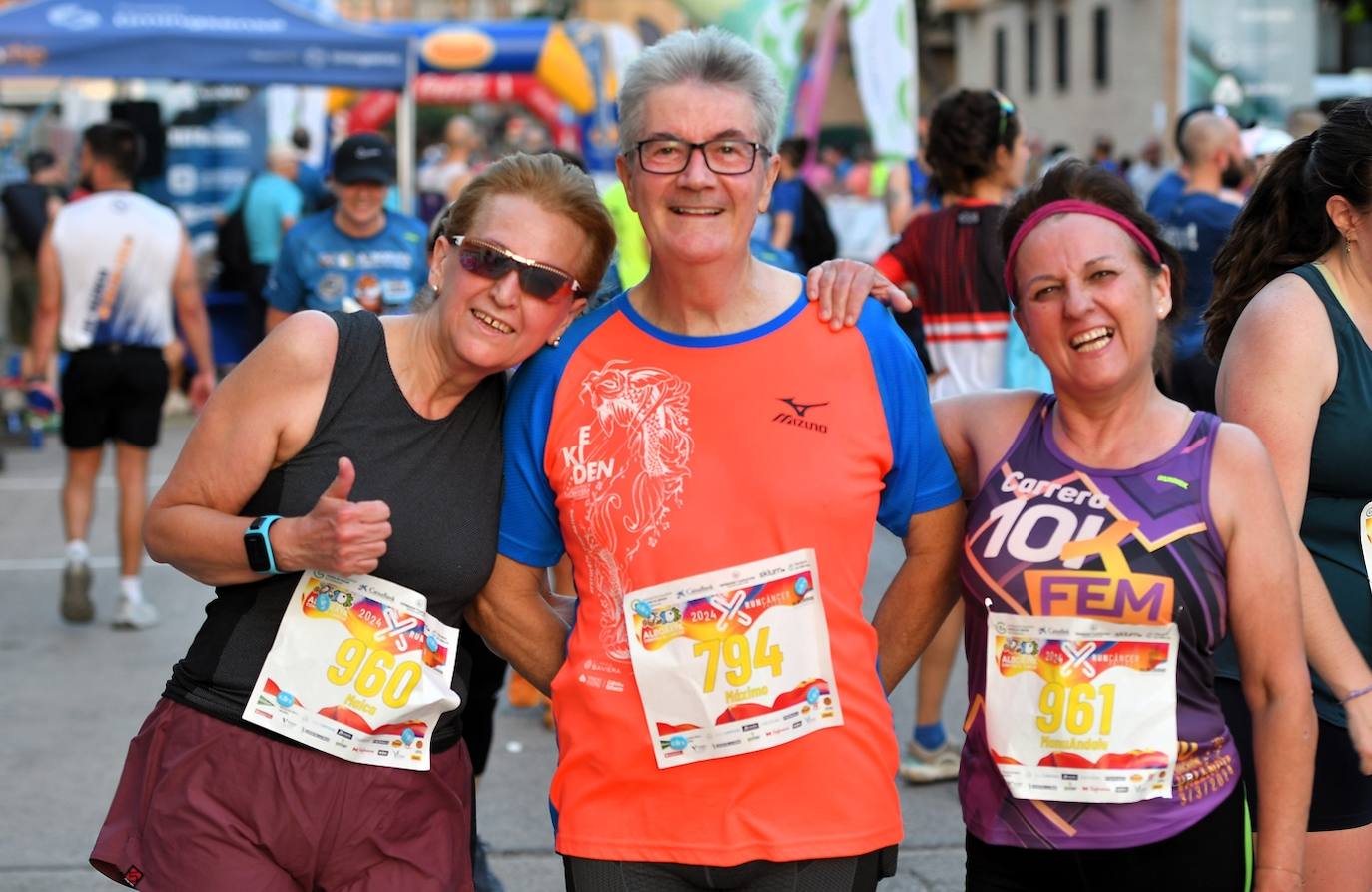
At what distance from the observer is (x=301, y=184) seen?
14586mm

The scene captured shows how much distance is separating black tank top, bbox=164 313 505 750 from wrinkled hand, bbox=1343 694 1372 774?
1452 mm

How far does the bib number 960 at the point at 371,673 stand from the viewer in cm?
263

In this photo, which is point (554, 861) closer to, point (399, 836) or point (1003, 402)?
point (399, 836)

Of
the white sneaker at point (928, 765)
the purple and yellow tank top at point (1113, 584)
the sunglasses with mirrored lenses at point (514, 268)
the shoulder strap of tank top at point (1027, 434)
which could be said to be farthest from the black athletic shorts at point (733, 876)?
the white sneaker at point (928, 765)

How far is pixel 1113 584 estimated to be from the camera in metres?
2.47

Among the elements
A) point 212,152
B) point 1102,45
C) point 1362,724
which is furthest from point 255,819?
point 1102,45

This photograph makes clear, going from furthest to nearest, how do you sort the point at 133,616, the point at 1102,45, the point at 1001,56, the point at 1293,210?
the point at 1001,56 → the point at 1102,45 → the point at 133,616 → the point at 1293,210

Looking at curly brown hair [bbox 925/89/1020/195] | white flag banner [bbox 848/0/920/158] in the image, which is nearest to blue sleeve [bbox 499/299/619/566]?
curly brown hair [bbox 925/89/1020/195]

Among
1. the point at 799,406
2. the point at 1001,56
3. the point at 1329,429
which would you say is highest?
the point at 1001,56

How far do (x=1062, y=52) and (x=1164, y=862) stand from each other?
122 ft

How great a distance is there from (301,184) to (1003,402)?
12.7 metres

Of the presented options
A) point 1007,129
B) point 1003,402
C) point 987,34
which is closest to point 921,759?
point 1007,129

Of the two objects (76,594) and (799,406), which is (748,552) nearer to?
(799,406)

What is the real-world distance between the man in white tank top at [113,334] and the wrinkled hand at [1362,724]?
19.1 feet
